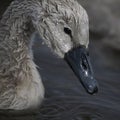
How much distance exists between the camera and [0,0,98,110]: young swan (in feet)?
24.7

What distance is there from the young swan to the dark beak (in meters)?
0.07

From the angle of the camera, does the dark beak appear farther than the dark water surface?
No

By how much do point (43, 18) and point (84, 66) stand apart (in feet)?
2.18

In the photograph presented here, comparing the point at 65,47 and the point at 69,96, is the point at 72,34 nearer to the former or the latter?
the point at 65,47

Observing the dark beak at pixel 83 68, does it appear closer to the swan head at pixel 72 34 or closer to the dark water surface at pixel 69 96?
the swan head at pixel 72 34

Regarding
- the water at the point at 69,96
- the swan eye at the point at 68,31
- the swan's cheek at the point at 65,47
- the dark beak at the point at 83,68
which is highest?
the swan eye at the point at 68,31

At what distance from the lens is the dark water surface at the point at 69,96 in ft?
26.3

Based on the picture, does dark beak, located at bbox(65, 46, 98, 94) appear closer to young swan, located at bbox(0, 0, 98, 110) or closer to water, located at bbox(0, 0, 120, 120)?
young swan, located at bbox(0, 0, 98, 110)

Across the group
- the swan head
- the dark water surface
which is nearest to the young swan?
the swan head

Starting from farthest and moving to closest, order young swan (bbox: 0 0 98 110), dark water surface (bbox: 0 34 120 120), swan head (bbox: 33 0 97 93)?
1. dark water surface (bbox: 0 34 120 120)
2. young swan (bbox: 0 0 98 110)
3. swan head (bbox: 33 0 97 93)

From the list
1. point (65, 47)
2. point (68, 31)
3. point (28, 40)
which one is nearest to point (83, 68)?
point (65, 47)

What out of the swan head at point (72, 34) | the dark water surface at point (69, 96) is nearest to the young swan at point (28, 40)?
the swan head at point (72, 34)

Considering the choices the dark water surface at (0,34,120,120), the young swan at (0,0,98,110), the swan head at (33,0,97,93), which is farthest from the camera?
the dark water surface at (0,34,120,120)

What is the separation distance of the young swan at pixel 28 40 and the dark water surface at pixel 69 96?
148 millimetres
